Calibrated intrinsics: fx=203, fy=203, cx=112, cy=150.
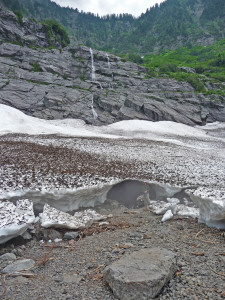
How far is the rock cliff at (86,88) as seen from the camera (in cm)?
4550

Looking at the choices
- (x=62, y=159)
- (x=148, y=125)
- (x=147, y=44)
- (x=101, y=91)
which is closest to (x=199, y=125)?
(x=148, y=125)

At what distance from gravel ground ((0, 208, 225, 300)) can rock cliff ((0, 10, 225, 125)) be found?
3699cm

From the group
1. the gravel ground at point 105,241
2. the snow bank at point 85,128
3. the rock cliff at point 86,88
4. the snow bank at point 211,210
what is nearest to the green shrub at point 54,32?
the rock cliff at point 86,88

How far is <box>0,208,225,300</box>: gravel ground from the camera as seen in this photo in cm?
472

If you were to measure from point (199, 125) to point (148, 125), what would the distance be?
50.6 feet

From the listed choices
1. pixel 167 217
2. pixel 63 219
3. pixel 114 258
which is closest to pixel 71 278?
pixel 114 258

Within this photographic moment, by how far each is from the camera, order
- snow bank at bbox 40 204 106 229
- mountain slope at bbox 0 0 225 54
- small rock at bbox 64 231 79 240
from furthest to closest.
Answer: mountain slope at bbox 0 0 225 54
snow bank at bbox 40 204 106 229
small rock at bbox 64 231 79 240

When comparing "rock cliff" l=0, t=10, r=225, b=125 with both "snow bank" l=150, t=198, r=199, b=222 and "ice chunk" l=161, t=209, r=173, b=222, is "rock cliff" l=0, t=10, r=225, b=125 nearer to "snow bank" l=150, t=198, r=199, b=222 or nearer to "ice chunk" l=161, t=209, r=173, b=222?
"snow bank" l=150, t=198, r=199, b=222

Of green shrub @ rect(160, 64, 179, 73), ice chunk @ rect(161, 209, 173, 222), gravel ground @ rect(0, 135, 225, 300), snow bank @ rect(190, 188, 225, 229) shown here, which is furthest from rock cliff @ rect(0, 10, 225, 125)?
snow bank @ rect(190, 188, 225, 229)

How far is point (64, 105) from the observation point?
151 feet

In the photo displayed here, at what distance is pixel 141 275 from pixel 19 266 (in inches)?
152

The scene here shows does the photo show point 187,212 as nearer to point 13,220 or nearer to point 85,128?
point 13,220

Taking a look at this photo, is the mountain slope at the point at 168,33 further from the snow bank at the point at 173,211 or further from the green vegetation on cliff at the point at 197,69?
the snow bank at the point at 173,211

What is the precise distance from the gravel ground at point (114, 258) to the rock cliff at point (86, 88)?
37.0 metres
